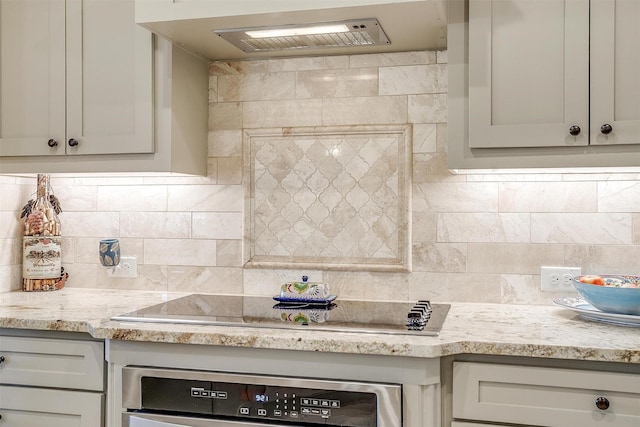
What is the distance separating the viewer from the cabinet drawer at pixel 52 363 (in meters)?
1.98

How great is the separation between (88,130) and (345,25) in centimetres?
100

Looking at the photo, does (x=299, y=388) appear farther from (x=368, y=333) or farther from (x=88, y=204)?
(x=88, y=204)

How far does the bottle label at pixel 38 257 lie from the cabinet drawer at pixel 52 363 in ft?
1.76

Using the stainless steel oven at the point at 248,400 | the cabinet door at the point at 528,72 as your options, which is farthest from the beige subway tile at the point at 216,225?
the cabinet door at the point at 528,72

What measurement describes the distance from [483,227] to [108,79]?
4.74ft

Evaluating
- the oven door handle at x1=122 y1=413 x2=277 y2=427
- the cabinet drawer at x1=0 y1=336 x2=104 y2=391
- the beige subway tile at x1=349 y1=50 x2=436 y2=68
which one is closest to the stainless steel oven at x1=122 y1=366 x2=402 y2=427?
the oven door handle at x1=122 y1=413 x2=277 y2=427

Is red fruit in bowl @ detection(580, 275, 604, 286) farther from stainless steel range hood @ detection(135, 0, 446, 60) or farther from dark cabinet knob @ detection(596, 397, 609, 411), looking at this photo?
stainless steel range hood @ detection(135, 0, 446, 60)

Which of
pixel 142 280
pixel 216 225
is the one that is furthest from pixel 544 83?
pixel 142 280

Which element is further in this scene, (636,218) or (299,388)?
(636,218)

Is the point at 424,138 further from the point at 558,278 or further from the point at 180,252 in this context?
the point at 180,252

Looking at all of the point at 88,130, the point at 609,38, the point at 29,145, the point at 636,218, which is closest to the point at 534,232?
the point at 636,218

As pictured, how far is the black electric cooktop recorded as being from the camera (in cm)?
188

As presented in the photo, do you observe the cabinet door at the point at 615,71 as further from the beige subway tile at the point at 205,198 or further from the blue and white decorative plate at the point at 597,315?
the beige subway tile at the point at 205,198

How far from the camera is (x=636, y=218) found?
2.21 m
